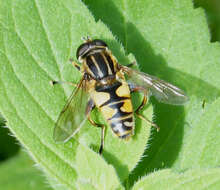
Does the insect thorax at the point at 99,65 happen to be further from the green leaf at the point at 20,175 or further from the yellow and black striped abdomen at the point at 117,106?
the green leaf at the point at 20,175

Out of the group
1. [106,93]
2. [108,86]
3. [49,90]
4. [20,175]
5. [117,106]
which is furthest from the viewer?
[20,175]

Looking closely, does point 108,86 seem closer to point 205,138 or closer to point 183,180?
point 205,138

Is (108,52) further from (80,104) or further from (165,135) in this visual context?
(165,135)

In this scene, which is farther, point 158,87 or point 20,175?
point 20,175

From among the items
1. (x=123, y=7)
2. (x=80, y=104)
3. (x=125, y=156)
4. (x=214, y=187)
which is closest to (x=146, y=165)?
(x=125, y=156)

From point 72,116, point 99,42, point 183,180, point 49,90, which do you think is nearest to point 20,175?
point 72,116

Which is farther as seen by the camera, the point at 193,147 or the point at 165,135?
the point at 165,135

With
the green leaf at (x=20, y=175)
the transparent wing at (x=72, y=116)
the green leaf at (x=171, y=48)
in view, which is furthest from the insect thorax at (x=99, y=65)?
the green leaf at (x=20, y=175)
